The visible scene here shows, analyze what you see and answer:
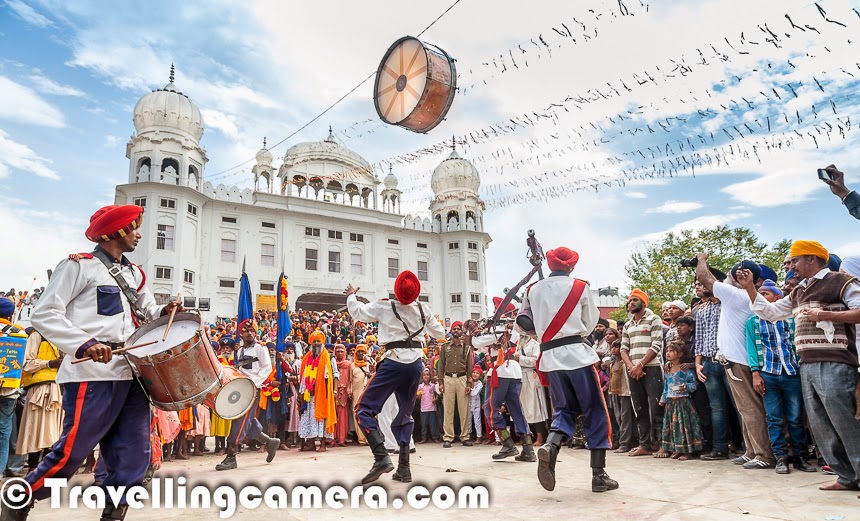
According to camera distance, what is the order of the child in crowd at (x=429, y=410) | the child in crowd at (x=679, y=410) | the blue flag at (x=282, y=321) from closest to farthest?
the child in crowd at (x=679, y=410)
the child in crowd at (x=429, y=410)
the blue flag at (x=282, y=321)

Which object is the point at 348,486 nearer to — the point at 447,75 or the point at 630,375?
the point at 630,375

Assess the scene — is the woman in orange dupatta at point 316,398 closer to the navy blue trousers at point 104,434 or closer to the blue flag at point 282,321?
the blue flag at point 282,321

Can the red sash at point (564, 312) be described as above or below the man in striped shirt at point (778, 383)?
above

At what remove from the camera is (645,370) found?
714cm

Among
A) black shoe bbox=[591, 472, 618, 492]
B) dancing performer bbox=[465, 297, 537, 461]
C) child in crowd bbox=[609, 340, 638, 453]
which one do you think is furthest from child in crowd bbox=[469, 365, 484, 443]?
black shoe bbox=[591, 472, 618, 492]

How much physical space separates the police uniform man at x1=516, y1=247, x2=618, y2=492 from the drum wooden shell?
3.19 metres

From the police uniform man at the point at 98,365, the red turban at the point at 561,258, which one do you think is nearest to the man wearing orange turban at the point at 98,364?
the police uniform man at the point at 98,365

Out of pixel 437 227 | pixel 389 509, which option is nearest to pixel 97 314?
pixel 389 509

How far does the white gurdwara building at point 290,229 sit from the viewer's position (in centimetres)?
2931

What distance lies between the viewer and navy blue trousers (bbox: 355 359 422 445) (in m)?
5.36

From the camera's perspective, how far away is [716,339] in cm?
626

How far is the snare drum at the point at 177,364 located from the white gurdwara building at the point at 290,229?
22.7m

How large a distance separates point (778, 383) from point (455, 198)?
112ft

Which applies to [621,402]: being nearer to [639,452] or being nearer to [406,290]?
[639,452]
